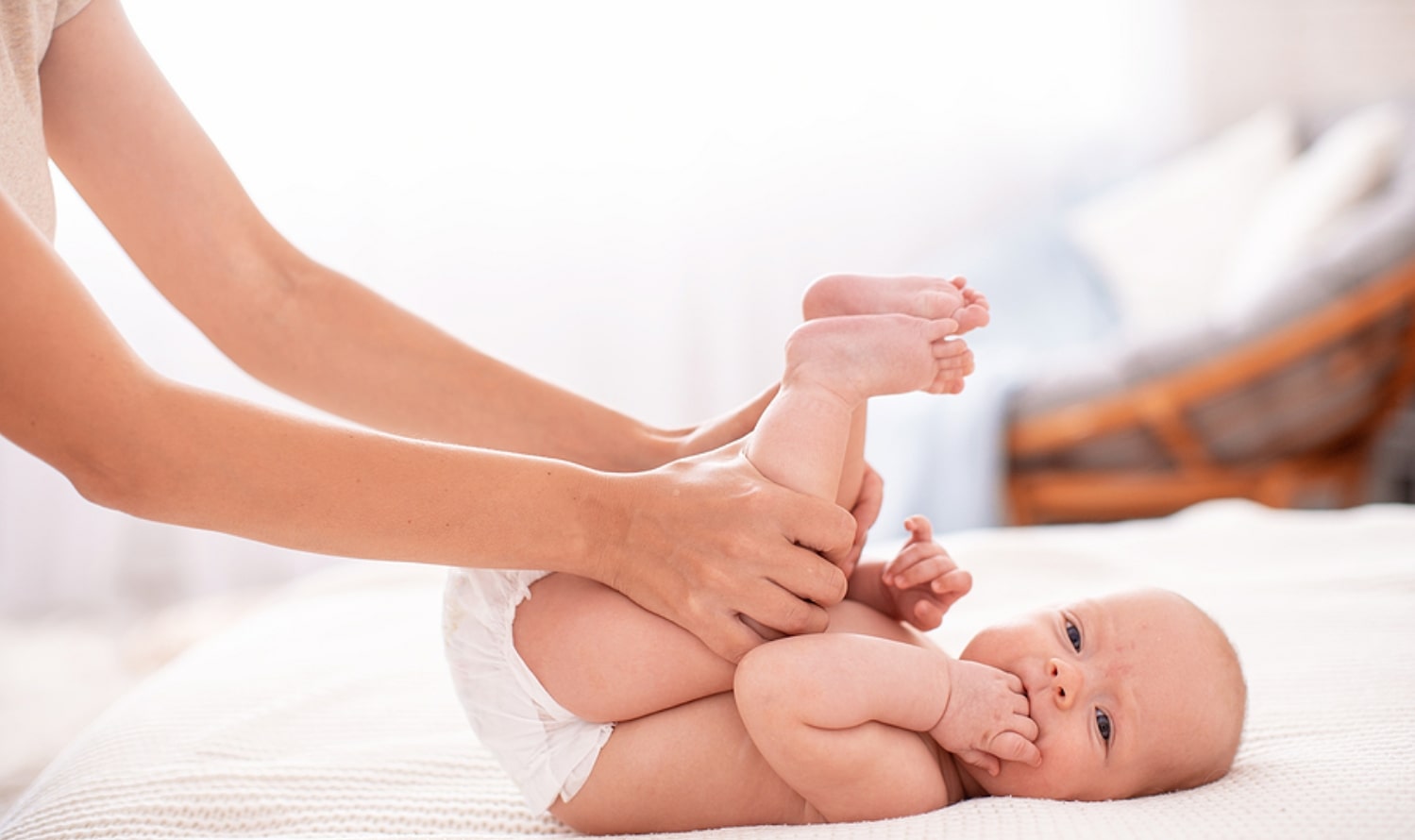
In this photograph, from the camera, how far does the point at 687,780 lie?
938 mm

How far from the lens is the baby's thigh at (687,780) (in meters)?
0.94

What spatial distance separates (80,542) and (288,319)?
2.48 meters

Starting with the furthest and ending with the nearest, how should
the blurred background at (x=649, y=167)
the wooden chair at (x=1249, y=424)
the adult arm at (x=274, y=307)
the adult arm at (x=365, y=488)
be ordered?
the blurred background at (x=649, y=167), the wooden chair at (x=1249, y=424), the adult arm at (x=274, y=307), the adult arm at (x=365, y=488)

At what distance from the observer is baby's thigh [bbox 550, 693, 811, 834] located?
0.94 meters

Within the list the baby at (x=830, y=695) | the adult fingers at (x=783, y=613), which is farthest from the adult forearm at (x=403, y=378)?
the adult fingers at (x=783, y=613)

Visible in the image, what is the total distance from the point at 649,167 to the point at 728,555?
272 centimetres

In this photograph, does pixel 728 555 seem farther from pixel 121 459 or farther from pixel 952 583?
pixel 121 459

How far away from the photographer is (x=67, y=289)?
73cm

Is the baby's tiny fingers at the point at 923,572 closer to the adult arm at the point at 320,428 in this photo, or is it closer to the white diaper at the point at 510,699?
the adult arm at the point at 320,428

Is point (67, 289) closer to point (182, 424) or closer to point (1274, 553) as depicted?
point (182, 424)

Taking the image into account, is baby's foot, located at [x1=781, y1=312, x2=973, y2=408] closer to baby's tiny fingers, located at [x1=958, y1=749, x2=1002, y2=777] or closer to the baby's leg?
the baby's leg

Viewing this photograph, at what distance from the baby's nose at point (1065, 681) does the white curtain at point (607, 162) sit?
2.21 m

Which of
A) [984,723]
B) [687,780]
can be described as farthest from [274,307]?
[984,723]

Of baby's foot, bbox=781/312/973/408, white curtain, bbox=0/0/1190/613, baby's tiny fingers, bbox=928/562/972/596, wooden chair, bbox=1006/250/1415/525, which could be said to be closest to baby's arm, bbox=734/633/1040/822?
baby's tiny fingers, bbox=928/562/972/596
